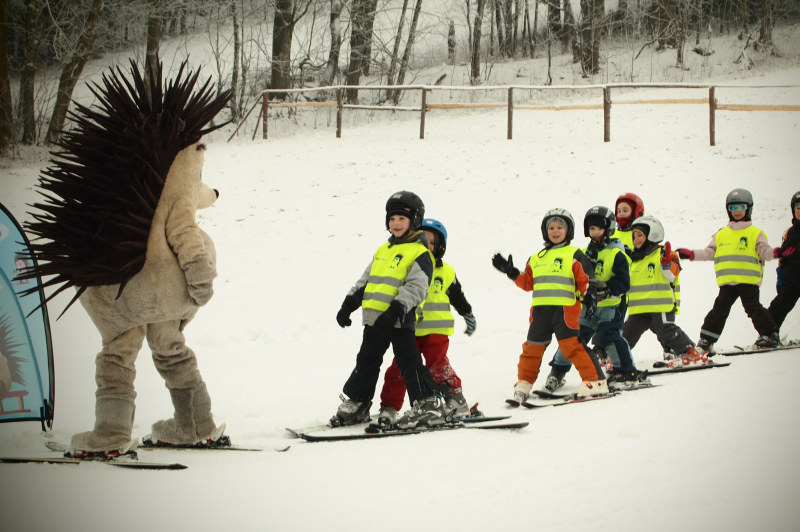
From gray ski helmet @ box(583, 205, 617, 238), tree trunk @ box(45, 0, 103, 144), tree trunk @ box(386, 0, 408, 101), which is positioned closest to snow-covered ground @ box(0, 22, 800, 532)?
gray ski helmet @ box(583, 205, 617, 238)

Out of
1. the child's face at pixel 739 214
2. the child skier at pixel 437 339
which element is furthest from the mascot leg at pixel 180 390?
the child's face at pixel 739 214

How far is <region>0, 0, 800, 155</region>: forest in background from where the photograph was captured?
69.9ft

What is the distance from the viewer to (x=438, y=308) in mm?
5836

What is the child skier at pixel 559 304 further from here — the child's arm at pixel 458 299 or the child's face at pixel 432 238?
the child's face at pixel 432 238

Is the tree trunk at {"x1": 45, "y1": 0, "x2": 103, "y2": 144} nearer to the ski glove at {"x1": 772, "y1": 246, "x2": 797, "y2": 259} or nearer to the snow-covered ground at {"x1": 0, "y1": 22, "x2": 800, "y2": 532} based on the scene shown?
the snow-covered ground at {"x1": 0, "y1": 22, "x2": 800, "y2": 532}

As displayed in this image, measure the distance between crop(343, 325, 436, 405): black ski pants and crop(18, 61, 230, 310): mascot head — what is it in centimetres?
170

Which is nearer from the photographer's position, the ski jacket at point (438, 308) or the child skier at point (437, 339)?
the child skier at point (437, 339)

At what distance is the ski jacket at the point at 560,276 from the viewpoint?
6.04 m

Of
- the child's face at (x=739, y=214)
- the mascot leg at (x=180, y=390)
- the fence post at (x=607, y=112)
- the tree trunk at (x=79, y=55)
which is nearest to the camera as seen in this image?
the mascot leg at (x=180, y=390)

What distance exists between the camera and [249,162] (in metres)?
18.6

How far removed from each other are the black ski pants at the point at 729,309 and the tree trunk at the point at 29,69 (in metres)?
19.9

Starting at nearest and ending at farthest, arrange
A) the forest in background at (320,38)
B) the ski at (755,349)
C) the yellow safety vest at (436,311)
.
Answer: the yellow safety vest at (436,311) < the ski at (755,349) < the forest in background at (320,38)

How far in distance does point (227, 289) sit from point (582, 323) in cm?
579

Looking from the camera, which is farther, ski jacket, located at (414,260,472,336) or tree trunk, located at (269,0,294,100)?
tree trunk, located at (269,0,294,100)
